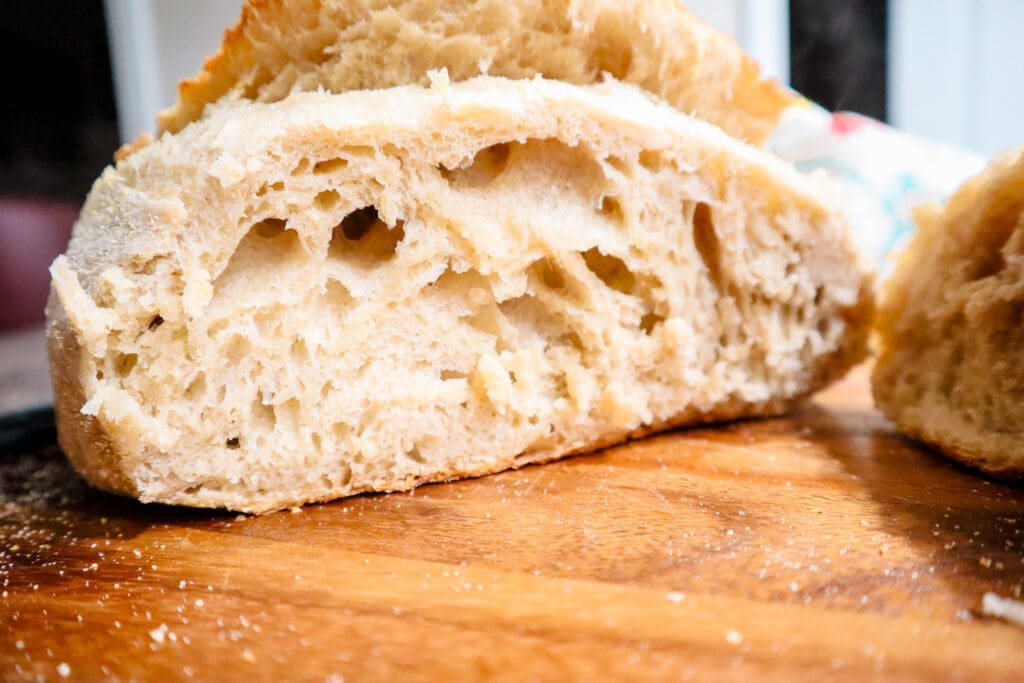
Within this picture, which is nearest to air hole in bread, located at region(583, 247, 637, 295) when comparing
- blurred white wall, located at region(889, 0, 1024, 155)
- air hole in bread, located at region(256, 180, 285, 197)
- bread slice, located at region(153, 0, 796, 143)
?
bread slice, located at region(153, 0, 796, 143)

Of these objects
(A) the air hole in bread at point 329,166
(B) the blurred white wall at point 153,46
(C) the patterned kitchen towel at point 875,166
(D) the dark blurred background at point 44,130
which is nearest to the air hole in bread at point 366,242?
(A) the air hole in bread at point 329,166

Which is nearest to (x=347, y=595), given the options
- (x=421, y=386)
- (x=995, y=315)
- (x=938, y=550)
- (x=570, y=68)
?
(x=421, y=386)

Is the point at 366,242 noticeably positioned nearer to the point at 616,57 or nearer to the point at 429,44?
the point at 429,44

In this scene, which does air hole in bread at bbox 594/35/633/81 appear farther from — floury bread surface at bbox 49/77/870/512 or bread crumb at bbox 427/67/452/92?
bread crumb at bbox 427/67/452/92

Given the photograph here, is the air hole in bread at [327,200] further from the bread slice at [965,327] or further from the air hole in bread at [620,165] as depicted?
the bread slice at [965,327]

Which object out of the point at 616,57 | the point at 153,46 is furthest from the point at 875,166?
the point at 153,46
